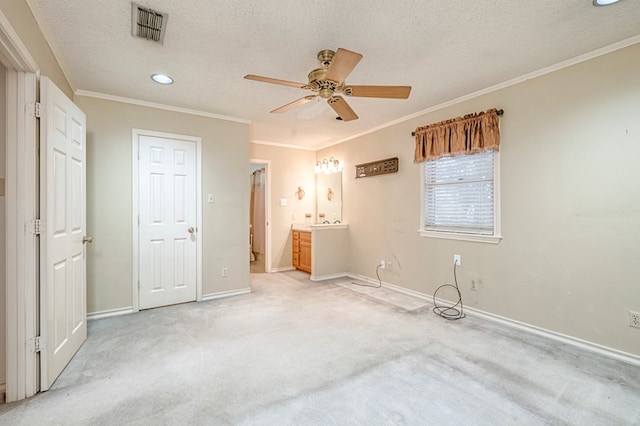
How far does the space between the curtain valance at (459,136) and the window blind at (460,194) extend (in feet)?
0.36

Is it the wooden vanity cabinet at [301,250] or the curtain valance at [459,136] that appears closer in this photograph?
the curtain valance at [459,136]

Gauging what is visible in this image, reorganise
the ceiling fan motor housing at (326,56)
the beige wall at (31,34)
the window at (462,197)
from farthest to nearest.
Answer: the window at (462,197) < the ceiling fan motor housing at (326,56) < the beige wall at (31,34)

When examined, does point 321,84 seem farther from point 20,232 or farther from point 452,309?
point 452,309

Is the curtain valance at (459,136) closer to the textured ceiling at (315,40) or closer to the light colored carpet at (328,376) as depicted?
the textured ceiling at (315,40)

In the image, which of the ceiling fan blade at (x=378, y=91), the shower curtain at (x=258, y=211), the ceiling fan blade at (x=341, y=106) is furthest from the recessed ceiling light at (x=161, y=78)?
the shower curtain at (x=258, y=211)

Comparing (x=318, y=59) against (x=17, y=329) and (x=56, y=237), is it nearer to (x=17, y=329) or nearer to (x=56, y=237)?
(x=56, y=237)

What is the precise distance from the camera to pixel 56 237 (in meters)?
2.06

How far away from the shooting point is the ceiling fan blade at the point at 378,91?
2.23 metres

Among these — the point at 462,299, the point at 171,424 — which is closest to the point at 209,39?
the point at 171,424

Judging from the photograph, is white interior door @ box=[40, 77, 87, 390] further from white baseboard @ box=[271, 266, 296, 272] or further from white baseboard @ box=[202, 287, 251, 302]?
white baseboard @ box=[271, 266, 296, 272]

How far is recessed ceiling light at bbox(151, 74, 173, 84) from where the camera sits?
2.81m

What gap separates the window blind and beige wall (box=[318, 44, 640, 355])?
174 millimetres

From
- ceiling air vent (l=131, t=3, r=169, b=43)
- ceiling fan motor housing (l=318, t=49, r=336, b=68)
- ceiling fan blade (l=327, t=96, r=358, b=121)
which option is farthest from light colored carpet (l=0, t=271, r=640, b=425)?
ceiling air vent (l=131, t=3, r=169, b=43)

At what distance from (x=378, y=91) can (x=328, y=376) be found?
2152 mm
